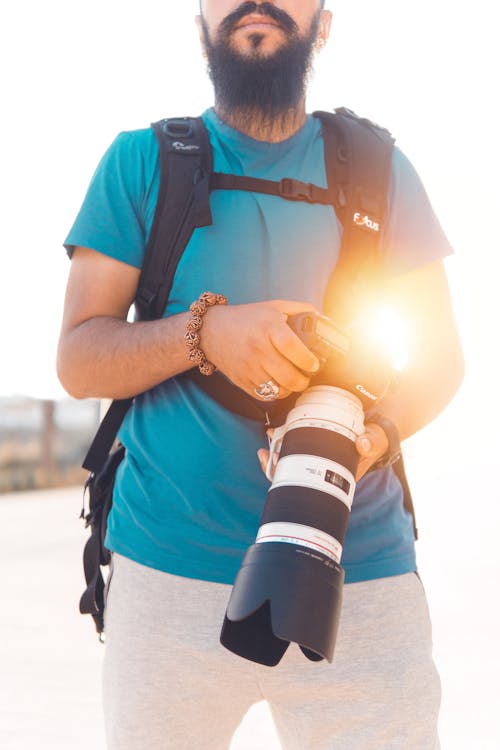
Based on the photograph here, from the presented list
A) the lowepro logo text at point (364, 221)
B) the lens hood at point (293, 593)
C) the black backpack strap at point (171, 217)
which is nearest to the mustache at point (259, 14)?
the black backpack strap at point (171, 217)

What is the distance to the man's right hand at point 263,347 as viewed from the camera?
130 cm

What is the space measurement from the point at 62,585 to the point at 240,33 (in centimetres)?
516

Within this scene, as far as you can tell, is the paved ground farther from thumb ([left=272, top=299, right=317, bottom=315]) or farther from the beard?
thumb ([left=272, top=299, right=317, bottom=315])

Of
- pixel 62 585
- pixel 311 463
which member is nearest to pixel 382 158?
pixel 311 463

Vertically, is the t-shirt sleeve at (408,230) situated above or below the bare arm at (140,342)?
above

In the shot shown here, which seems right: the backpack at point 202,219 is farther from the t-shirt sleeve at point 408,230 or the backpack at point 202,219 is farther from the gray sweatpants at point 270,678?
the gray sweatpants at point 270,678

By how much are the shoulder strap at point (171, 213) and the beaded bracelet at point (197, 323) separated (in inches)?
6.4

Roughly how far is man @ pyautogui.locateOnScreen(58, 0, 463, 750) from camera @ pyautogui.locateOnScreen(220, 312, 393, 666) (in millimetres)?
48

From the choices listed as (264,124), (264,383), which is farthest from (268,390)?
(264,124)

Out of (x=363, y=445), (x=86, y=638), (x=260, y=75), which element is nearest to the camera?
(x=363, y=445)

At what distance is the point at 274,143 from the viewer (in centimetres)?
173

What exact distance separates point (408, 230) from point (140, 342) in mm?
472

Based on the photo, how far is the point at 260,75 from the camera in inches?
68.2

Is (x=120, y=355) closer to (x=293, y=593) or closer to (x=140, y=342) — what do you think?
(x=140, y=342)
